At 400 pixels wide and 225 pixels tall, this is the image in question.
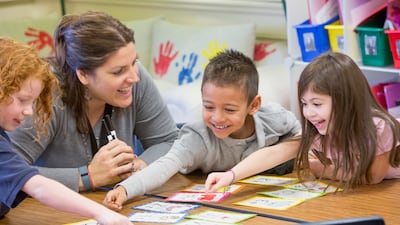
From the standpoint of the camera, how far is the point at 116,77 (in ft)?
7.04

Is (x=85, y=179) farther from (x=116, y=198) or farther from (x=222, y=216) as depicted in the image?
(x=222, y=216)

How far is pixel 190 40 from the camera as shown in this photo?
13.2ft

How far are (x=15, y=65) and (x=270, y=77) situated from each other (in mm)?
1938

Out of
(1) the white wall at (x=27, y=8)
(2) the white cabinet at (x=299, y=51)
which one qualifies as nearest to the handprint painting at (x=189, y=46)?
(2) the white cabinet at (x=299, y=51)

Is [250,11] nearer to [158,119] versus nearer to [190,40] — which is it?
[190,40]

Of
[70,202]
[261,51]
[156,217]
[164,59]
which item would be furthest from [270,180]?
[164,59]

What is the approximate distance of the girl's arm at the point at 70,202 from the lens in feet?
5.38

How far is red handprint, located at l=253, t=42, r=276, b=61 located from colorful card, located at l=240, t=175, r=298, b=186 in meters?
1.75

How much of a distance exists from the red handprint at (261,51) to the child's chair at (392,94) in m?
0.91

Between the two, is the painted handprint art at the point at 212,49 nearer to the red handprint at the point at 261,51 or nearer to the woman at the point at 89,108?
the red handprint at the point at 261,51

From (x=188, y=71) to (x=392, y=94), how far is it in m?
1.27

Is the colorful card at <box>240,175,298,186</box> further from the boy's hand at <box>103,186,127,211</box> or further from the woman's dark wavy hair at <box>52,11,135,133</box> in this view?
the woman's dark wavy hair at <box>52,11,135,133</box>

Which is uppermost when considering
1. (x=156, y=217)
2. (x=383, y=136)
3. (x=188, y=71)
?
(x=383, y=136)

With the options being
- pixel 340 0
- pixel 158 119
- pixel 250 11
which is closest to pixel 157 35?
pixel 250 11
